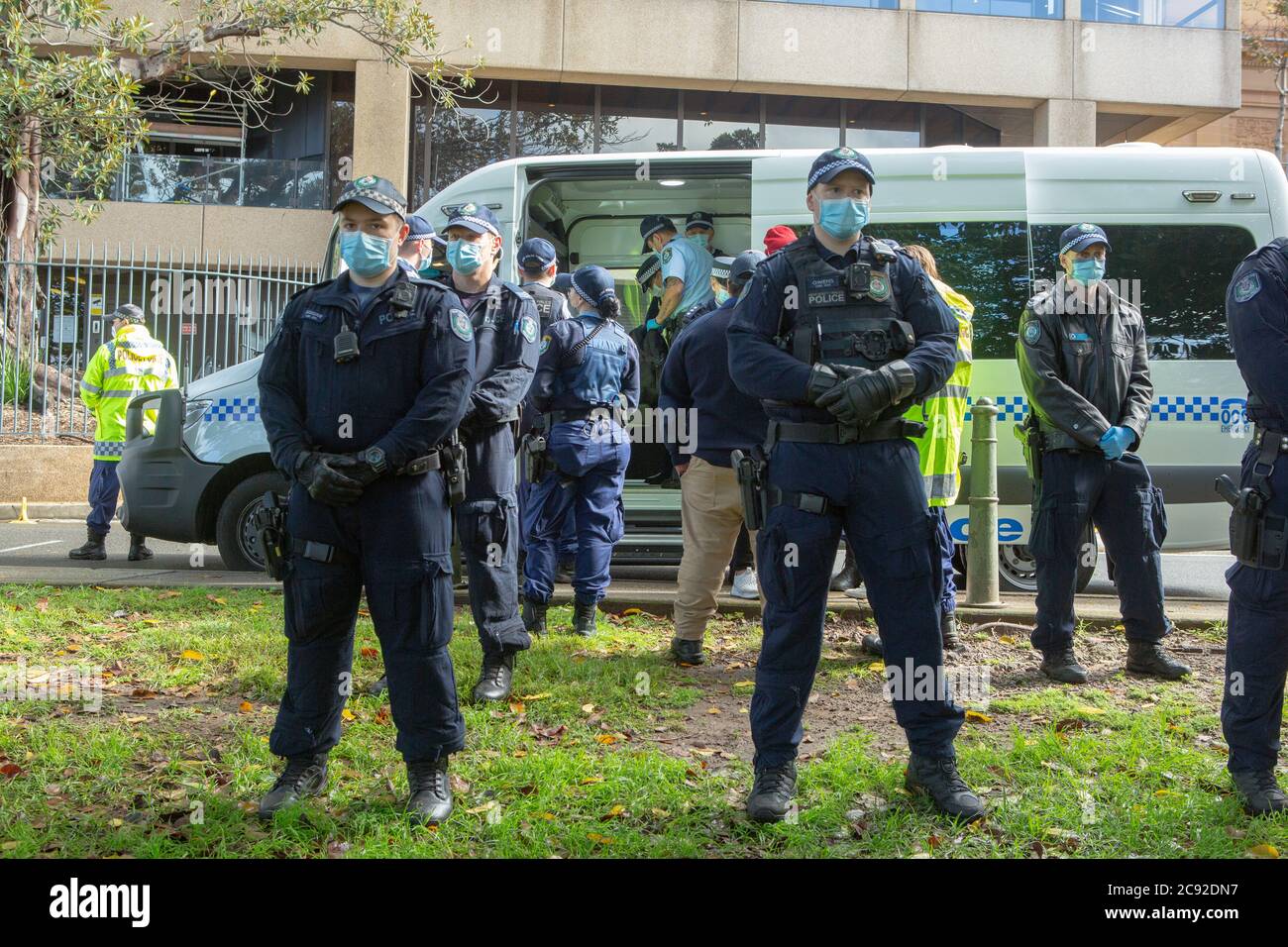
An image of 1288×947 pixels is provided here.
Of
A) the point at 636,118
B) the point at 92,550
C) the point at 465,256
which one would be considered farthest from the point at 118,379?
the point at 636,118

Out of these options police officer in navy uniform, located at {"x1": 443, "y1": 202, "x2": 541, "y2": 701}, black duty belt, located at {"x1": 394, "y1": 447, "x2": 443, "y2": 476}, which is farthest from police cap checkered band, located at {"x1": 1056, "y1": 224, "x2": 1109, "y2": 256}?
black duty belt, located at {"x1": 394, "y1": 447, "x2": 443, "y2": 476}

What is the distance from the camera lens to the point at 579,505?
20.6 feet

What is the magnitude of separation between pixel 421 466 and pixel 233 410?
16.6 feet

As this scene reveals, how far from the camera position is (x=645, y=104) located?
66.8 ft

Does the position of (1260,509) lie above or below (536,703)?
above

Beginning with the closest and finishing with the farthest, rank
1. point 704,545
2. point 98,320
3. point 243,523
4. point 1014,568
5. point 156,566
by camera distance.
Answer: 1. point 704,545
2. point 1014,568
3. point 243,523
4. point 156,566
5. point 98,320

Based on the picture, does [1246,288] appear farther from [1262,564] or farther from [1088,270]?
[1088,270]

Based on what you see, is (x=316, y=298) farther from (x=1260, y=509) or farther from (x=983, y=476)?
(x=983, y=476)

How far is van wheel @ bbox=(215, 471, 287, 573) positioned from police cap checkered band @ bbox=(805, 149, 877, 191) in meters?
5.36

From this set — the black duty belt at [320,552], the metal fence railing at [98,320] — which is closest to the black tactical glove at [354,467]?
the black duty belt at [320,552]

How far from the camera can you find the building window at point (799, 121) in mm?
20578

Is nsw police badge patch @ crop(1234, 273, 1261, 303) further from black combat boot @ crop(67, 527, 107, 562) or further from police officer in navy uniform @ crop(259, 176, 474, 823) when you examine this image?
black combat boot @ crop(67, 527, 107, 562)
